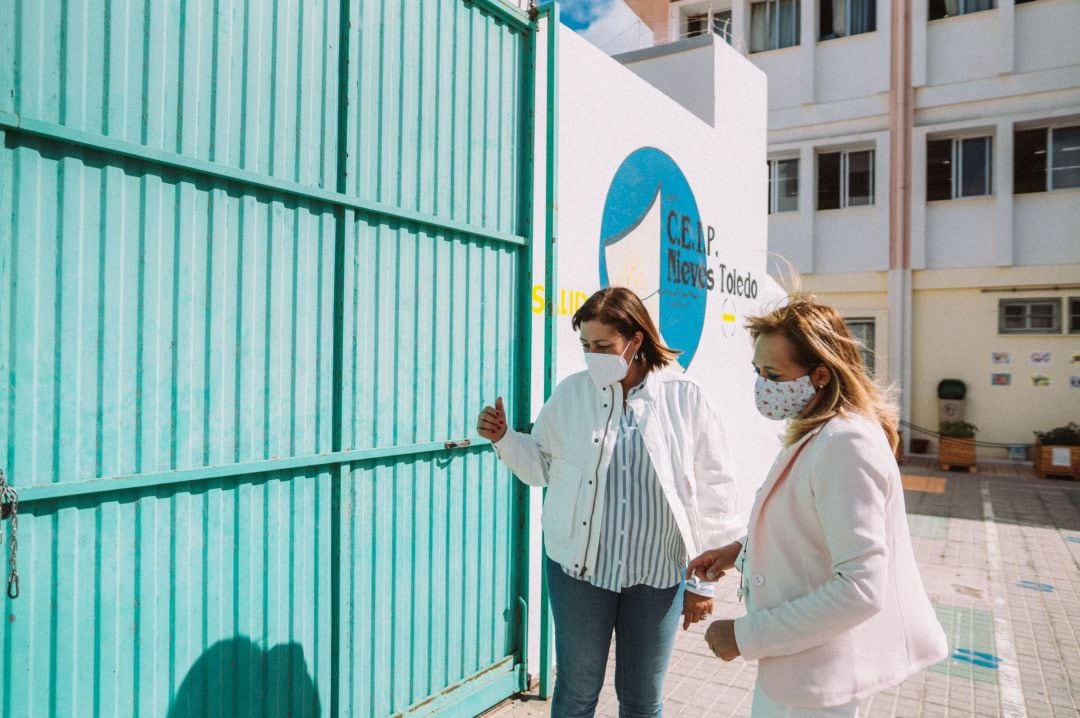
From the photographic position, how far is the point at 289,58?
274cm

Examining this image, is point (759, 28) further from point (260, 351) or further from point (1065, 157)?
point (260, 351)

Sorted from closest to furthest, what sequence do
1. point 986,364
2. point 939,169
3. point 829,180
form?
point 986,364
point 939,169
point 829,180

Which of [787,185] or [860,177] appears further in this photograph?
[787,185]

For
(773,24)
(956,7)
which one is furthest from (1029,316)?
(773,24)

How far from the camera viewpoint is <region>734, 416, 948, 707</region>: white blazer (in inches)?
68.4

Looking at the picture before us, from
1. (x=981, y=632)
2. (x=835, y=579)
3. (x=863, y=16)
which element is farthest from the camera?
(x=863, y=16)

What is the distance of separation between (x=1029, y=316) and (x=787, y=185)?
5085 millimetres

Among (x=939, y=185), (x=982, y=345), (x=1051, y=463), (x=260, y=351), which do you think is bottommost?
(x=1051, y=463)

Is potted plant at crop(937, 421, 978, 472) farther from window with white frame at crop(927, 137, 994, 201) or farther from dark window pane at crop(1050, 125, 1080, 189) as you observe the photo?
dark window pane at crop(1050, 125, 1080, 189)

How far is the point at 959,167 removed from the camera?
14.2m

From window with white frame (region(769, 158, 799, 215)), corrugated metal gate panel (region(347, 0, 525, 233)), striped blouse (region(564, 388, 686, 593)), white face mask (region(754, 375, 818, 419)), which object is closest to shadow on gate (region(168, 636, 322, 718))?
striped blouse (region(564, 388, 686, 593))

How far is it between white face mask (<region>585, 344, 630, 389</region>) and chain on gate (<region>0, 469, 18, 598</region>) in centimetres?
177

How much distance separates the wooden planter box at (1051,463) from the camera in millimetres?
→ 11852

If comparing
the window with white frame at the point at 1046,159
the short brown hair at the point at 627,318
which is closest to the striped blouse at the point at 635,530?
the short brown hair at the point at 627,318
